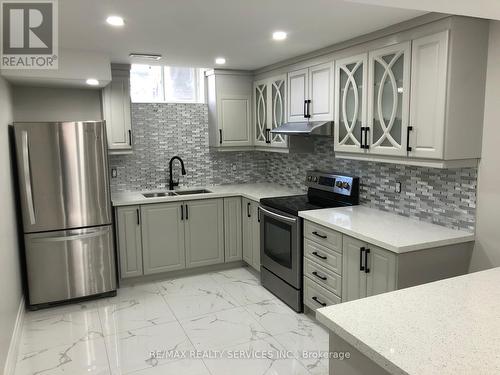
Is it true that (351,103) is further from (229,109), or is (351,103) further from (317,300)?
(229,109)

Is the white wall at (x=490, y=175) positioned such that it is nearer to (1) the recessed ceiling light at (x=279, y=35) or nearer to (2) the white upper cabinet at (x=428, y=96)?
(2) the white upper cabinet at (x=428, y=96)

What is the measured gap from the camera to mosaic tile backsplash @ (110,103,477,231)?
116 inches

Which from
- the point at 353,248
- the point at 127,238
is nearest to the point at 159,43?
the point at 127,238

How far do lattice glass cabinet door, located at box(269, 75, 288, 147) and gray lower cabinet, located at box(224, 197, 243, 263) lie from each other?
79 cm

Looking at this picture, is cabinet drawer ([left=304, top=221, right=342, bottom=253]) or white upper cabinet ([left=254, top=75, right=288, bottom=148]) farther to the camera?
white upper cabinet ([left=254, top=75, right=288, bottom=148])

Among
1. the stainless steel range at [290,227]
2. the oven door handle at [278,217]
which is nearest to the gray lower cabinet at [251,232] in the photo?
the stainless steel range at [290,227]

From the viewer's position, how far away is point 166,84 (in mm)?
4629

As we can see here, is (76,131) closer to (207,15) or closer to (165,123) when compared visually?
(165,123)

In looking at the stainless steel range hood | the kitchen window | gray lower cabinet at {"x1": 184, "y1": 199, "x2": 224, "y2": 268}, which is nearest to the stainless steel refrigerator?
gray lower cabinet at {"x1": 184, "y1": 199, "x2": 224, "y2": 268}

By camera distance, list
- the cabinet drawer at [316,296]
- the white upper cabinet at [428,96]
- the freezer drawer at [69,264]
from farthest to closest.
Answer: the freezer drawer at [69,264] < the cabinet drawer at [316,296] < the white upper cabinet at [428,96]

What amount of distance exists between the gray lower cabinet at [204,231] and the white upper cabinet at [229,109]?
29.8 inches

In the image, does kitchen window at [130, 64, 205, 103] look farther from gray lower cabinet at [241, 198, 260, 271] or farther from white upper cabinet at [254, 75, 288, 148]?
gray lower cabinet at [241, 198, 260, 271]

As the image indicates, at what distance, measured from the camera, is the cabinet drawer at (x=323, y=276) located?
290 centimetres

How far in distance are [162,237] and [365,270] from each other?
227cm
